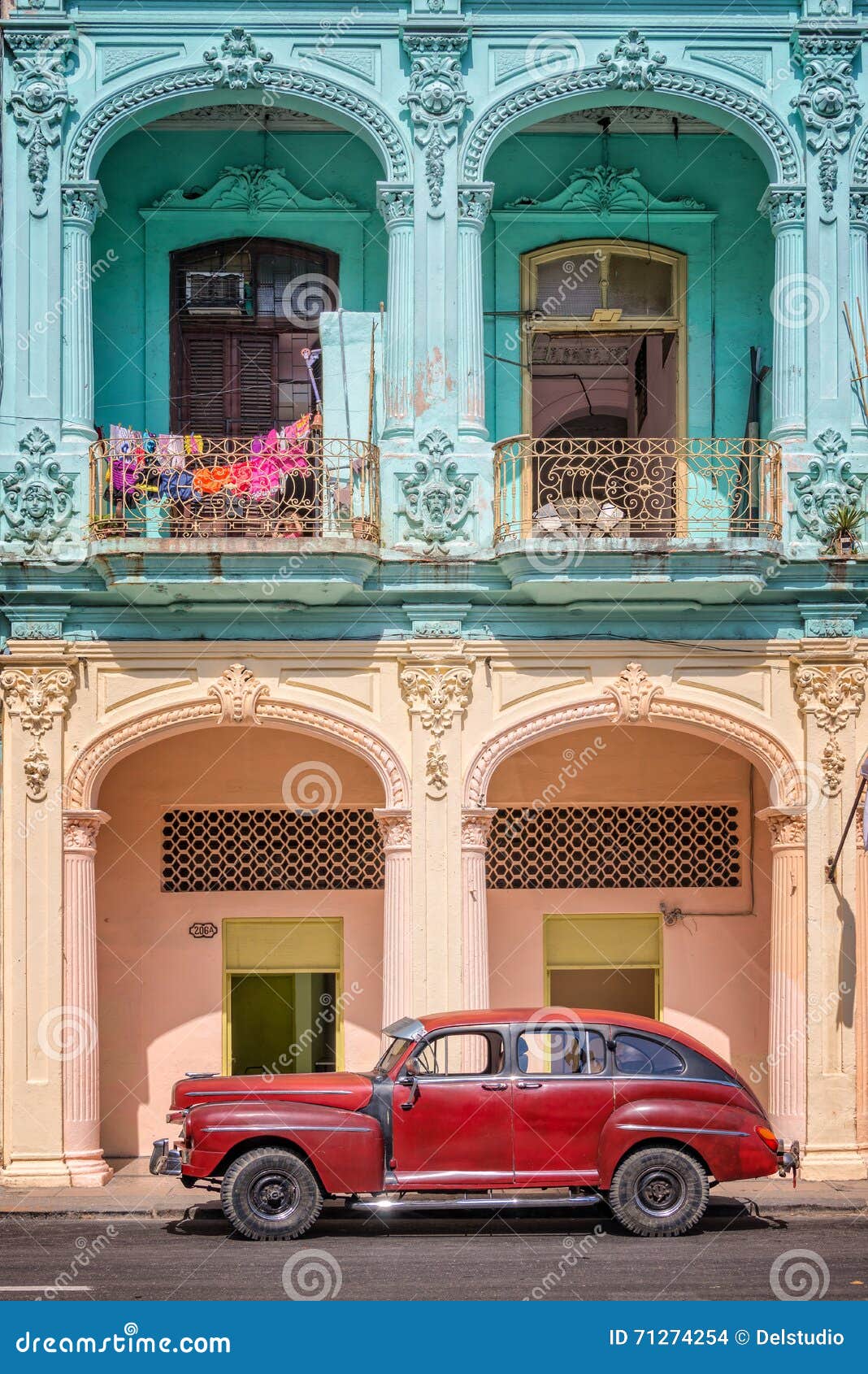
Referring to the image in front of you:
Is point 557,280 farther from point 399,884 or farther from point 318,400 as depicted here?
point 399,884

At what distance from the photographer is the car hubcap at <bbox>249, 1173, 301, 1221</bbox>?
1332cm

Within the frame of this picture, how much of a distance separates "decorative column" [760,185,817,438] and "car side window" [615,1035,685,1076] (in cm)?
586

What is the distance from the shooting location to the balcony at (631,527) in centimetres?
1633

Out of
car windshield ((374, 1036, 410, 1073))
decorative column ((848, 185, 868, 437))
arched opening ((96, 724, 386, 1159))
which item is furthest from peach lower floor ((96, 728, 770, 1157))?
car windshield ((374, 1036, 410, 1073))

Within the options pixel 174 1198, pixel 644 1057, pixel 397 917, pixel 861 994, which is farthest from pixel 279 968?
pixel 644 1057

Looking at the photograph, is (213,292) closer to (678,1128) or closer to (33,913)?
(33,913)

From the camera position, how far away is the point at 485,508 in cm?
1689

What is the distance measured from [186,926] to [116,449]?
4695mm

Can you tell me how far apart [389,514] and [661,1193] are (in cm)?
→ 634

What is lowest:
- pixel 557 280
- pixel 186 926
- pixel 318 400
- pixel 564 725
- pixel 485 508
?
pixel 186 926

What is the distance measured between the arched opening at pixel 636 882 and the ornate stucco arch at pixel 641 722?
4.79ft

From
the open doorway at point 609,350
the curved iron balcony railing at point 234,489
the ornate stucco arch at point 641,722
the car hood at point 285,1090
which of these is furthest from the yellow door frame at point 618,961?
the car hood at point 285,1090

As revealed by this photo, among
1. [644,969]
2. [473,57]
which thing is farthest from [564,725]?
[473,57]

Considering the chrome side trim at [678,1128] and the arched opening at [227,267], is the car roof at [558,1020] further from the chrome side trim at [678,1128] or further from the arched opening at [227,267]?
the arched opening at [227,267]
